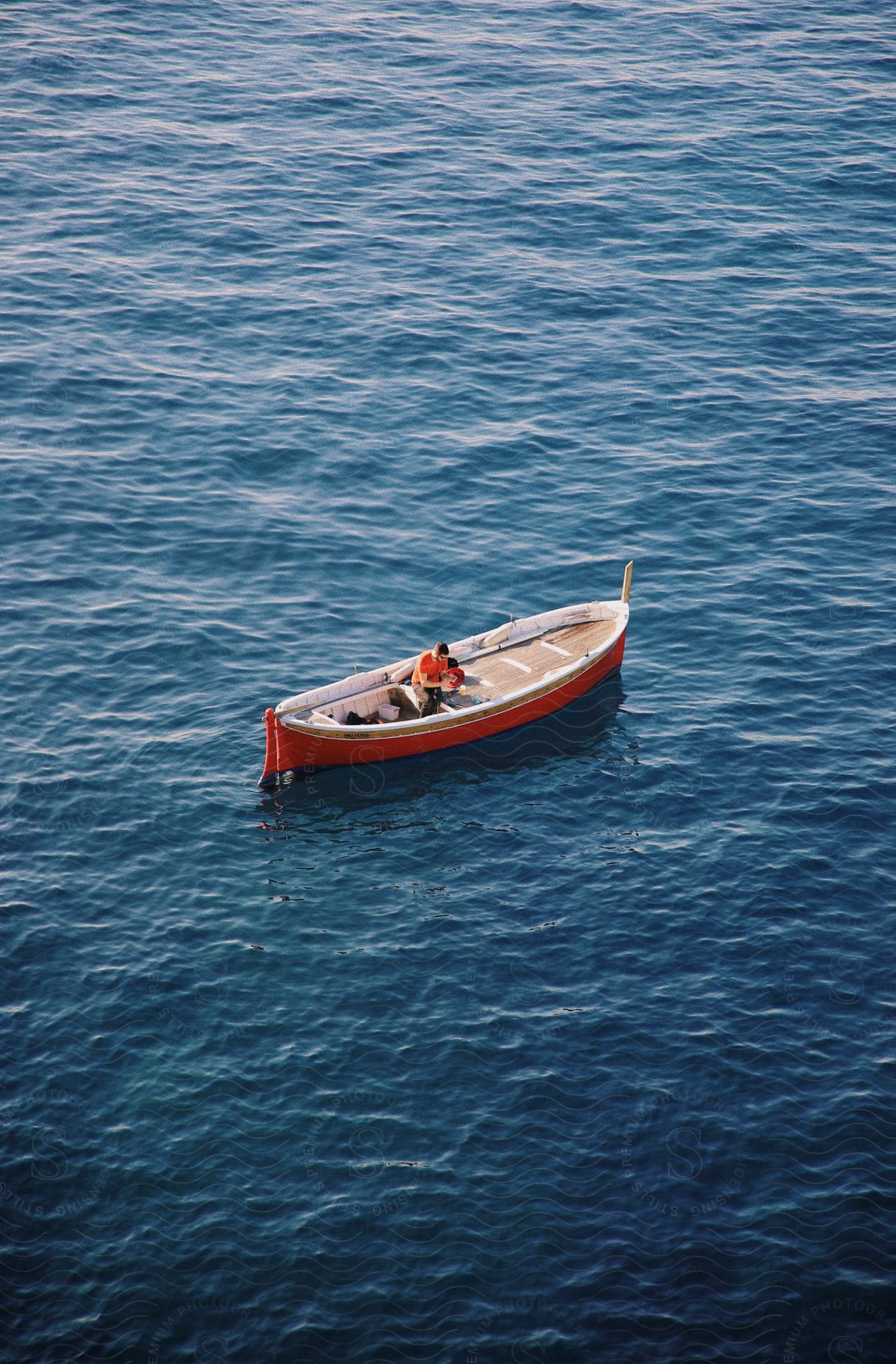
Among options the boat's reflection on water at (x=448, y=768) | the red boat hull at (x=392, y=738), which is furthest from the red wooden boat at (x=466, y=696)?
the boat's reflection on water at (x=448, y=768)

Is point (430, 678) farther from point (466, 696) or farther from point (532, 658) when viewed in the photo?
point (532, 658)

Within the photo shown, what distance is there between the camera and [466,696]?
121ft

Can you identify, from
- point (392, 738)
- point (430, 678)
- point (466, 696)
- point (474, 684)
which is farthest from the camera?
point (474, 684)

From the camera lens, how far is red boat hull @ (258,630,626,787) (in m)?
34.2

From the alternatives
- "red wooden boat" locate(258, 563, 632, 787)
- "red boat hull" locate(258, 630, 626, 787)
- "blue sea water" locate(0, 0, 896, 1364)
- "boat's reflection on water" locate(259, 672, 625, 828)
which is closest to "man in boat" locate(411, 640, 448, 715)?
"red wooden boat" locate(258, 563, 632, 787)

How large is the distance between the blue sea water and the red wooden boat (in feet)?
3.11

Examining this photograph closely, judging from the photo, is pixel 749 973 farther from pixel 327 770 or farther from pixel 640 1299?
pixel 327 770

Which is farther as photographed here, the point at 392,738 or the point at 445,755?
the point at 445,755

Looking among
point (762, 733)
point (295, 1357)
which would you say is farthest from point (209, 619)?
point (295, 1357)

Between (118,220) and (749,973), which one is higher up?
(118,220)

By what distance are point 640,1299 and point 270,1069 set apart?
8559 millimetres

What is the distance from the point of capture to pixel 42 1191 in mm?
24625

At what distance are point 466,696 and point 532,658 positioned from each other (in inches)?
115

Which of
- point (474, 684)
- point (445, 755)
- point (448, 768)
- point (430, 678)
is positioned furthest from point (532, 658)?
point (448, 768)
